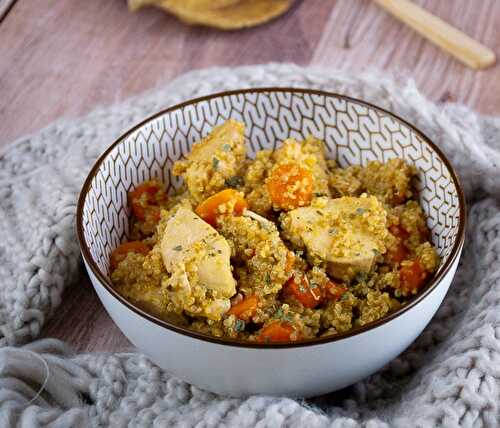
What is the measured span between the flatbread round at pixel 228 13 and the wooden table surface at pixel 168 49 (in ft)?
0.14

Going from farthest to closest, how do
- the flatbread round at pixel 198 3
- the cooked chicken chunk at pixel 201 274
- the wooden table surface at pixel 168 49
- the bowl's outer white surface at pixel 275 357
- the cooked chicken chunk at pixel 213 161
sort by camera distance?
1. the flatbread round at pixel 198 3
2. the wooden table surface at pixel 168 49
3. the cooked chicken chunk at pixel 213 161
4. the cooked chicken chunk at pixel 201 274
5. the bowl's outer white surface at pixel 275 357

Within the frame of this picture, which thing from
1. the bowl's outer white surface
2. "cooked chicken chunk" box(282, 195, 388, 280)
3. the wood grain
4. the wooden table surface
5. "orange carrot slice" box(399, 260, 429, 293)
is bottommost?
the wood grain

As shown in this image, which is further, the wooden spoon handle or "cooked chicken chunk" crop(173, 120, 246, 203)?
the wooden spoon handle

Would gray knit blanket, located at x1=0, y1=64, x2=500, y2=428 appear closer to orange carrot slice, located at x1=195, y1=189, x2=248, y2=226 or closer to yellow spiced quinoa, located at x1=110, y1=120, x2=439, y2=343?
yellow spiced quinoa, located at x1=110, y1=120, x2=439, y2=343

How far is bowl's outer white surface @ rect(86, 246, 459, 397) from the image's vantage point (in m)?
1.41

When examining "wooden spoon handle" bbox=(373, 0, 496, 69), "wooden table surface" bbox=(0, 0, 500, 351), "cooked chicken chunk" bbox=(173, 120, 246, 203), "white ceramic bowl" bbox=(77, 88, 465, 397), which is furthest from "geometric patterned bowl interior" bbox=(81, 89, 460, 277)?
"wooden spoon handle" bbox=(373, 0, 496, 69)

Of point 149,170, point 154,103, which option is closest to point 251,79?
point 154,103

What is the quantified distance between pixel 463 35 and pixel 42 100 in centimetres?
148

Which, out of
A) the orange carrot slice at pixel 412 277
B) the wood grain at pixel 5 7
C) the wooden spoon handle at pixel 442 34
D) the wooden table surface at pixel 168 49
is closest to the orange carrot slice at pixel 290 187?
the orange carrot slice at pixel 412 277

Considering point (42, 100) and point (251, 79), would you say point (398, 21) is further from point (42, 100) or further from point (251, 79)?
point (42, 100)

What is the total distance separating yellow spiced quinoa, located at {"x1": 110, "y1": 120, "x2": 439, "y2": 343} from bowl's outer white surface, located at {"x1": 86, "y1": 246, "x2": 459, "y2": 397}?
0.22 feet

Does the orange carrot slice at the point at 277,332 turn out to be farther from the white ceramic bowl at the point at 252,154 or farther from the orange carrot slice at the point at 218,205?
the orange carrot slice at the point at 218,205

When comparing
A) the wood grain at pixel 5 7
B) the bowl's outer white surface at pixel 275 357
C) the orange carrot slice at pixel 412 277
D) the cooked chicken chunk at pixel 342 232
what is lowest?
the wood grain at pixel 5 7

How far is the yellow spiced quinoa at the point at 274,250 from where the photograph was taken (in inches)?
60.5
